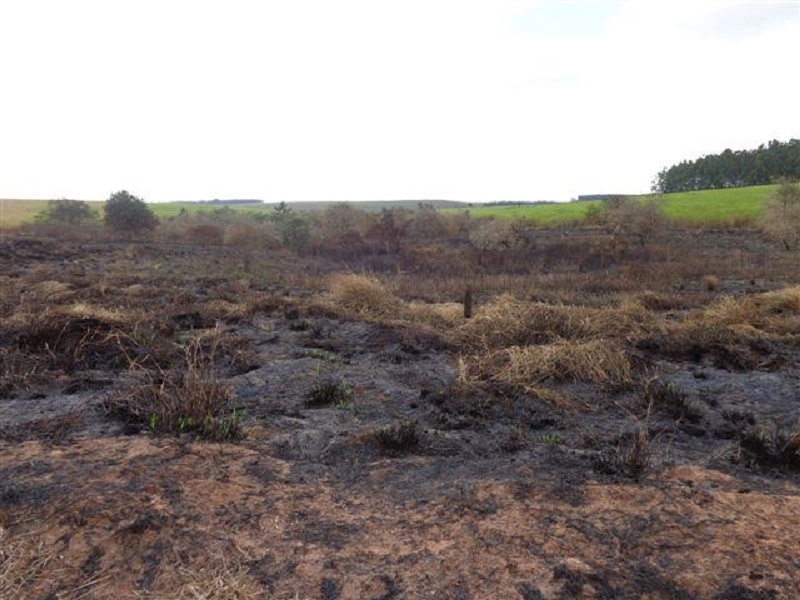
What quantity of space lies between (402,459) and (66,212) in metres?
47.8

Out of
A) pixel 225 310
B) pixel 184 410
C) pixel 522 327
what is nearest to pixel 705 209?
pixel 522 327

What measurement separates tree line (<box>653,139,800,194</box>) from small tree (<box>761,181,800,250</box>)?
151 feet

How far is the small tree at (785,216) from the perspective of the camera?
29.2 metres

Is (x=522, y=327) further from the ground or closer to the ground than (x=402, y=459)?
further from the ground

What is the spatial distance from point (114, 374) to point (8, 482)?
3.18 metres

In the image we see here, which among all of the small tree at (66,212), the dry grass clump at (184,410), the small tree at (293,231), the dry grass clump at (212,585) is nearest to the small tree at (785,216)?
the small tree at (293,231)

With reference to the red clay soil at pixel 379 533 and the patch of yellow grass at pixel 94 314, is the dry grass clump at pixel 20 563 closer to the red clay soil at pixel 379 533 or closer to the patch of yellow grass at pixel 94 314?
the red clay soil at pixel 379 533

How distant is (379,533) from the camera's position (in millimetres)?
3279

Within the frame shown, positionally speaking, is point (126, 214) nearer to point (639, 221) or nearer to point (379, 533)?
point (639, 221)

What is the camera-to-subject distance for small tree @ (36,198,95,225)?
43344 millimetres

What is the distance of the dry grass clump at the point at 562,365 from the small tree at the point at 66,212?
146ft

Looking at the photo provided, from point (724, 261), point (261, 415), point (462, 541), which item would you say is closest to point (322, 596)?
point (462, 541)

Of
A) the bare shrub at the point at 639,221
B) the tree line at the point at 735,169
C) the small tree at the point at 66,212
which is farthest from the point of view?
the tree line at the point at 735,169

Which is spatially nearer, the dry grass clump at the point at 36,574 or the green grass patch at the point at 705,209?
the dry grass clump at the point at 36,574
